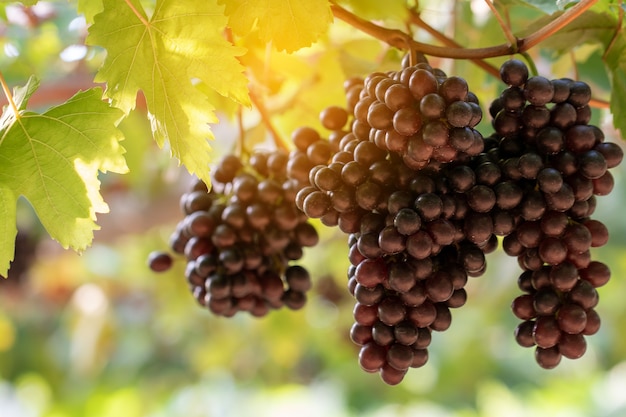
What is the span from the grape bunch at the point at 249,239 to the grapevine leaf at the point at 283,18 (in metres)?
0.21

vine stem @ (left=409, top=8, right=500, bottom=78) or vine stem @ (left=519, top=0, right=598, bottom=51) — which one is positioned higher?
vine stem @ (left=409, top=8, right=500, bottom=78)

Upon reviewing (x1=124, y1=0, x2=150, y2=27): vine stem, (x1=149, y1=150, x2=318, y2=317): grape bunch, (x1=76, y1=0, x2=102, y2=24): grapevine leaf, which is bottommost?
(x1=149, y1=150, x2=318, y2=317): grape bunch

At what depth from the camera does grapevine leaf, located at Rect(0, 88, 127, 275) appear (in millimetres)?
755

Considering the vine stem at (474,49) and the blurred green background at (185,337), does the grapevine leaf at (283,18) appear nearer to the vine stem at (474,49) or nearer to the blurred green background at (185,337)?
the vine stem at (474,49)

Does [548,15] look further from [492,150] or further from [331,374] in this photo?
[331,374]

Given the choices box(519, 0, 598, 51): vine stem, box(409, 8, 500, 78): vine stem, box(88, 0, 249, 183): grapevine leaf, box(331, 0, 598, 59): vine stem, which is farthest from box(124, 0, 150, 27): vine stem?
box(519, 0, 598, 51): vine stem

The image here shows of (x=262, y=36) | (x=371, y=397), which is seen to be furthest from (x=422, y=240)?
(x=371, y=397)

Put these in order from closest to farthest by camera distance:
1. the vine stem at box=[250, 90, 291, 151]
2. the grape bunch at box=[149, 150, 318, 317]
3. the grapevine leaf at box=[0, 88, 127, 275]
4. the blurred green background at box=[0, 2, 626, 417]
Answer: the grapevine leaf at box=[0, 88, 127, 275] → the grape bunch at box=[149, 150, 318, 317] → the vine stem at box=[250, 90, 291, 151] → the blurred green background at box=[0, 2, 626, 417]

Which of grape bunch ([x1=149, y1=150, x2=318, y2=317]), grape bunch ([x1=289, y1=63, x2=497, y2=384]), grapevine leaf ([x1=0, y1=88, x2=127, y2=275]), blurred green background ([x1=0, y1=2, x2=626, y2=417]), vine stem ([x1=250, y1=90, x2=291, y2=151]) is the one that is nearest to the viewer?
grape bunch ([x1=289, y1=63, x2=497, y2=384])

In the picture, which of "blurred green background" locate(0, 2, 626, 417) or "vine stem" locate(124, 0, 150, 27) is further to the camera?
"blurred green background" locate(0, 2, 626, 417)

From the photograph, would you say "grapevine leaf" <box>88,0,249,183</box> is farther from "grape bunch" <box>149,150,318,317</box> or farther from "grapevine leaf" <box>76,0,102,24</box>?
"grape bunch" <box>149,150,318,317</box>

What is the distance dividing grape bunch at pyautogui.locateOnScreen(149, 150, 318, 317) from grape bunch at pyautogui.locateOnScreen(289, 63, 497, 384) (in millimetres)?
177

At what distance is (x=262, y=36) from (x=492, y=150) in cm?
28

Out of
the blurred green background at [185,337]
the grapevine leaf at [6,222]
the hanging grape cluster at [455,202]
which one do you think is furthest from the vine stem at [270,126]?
the blurred green background at [185,337]
